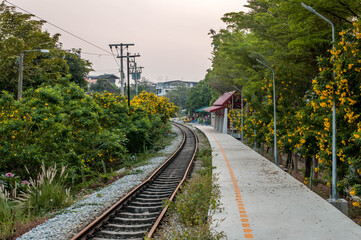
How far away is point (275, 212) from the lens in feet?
34.7

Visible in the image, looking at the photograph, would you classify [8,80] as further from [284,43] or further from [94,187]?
[284,43]

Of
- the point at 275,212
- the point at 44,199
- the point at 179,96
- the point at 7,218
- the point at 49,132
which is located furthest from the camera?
the point at 179,96

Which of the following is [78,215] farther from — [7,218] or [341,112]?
[341,112]

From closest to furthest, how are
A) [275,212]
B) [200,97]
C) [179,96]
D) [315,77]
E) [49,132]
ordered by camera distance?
1. [275,212]
2. [315,77]
3. [49,132]
4. [200,97]
5. [179,96]

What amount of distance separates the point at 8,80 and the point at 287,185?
23.5m

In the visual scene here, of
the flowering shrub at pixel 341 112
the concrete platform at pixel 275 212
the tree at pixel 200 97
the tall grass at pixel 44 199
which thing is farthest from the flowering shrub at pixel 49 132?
the tree at pixel 200 97

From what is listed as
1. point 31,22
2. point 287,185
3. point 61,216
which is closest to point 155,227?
point 61,216

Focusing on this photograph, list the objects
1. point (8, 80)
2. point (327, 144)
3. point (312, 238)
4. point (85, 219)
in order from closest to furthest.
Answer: point (312, 238) < point (85, 219) < point (327, 144) < point (8, 80)

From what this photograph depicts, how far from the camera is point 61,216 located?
1076 cm

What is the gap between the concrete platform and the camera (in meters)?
8.62

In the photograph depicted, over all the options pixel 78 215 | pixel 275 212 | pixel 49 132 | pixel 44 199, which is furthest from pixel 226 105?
pixel 78 215

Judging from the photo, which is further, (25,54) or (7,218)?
(25,54)

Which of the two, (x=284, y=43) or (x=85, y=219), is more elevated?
(x=284, y=43)

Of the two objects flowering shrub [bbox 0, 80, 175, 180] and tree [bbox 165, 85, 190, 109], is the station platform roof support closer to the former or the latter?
flowering shrub [bbox 0, 80, 175, 180]
